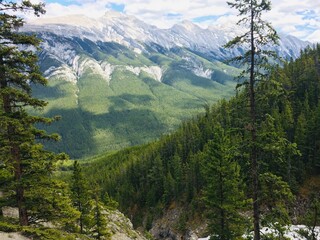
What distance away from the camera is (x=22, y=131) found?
1830 cm

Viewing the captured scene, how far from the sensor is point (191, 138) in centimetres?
12194

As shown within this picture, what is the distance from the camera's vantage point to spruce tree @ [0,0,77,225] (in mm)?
17844

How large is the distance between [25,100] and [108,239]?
32.8 m

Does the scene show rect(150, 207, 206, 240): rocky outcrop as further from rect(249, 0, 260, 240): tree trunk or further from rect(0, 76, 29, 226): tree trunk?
rect(0, 76, 29, 226): tree trunk

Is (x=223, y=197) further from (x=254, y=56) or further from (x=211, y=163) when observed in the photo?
(x=254, y=56)

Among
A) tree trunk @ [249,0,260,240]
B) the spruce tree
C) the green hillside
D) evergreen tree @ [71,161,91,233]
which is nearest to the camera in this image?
the spruce tree

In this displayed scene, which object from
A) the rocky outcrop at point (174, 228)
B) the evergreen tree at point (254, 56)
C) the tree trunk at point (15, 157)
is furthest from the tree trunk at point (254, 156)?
the rocky outcrop at point (174, 228)

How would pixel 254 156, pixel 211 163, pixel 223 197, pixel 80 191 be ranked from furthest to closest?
1. pixel 80 191
2. pixel 211 163
3. pixel 223 197
4. pixel 254 156

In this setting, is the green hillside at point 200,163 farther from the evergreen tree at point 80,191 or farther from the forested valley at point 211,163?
the evergreen tree at point 80,191

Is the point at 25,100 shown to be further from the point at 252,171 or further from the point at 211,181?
the point at 211,181

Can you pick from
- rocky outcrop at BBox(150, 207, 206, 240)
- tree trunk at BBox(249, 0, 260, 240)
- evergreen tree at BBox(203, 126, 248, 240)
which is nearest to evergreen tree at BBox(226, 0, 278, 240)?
tree trunk at BBox(249, 0, 260, 240)

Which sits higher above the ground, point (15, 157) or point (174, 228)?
point (15, 157)

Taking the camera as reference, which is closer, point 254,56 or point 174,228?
point 254,56

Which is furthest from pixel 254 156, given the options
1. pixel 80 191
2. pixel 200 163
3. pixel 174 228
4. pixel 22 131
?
pixel 174 228
